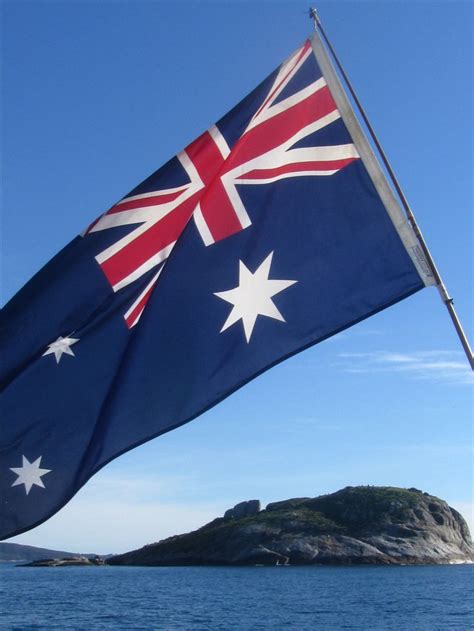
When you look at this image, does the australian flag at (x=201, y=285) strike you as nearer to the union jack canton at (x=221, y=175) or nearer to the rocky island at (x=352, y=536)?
the union jack canton at (x=221, y=175)

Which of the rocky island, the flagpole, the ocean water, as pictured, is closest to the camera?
the flagpole

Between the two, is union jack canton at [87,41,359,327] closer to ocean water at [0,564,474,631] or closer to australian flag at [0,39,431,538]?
australian flag at [0,39,431,538]

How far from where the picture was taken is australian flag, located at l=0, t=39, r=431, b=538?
307 inches

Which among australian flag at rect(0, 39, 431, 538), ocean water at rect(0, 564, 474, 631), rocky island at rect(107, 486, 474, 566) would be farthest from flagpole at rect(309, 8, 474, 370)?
rocky island at rect(107, 486, 474, 566)

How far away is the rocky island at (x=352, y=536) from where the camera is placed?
574 feet

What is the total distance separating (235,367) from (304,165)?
225 centimetres

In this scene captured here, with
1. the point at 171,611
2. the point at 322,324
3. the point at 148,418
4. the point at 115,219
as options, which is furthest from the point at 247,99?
the point at 171,611

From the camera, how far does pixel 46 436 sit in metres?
7.98

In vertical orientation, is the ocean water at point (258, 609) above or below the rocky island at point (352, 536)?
below

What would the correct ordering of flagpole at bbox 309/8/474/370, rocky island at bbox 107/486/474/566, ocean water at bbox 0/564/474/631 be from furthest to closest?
1. rocky island at bbox 107/486/474/566
2. ocean water at bbox 0/564/474/631
3. flagpole at bbox 309/8/474/370

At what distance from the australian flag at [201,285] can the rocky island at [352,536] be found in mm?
174281

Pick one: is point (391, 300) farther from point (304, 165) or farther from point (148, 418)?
point (148, 418)

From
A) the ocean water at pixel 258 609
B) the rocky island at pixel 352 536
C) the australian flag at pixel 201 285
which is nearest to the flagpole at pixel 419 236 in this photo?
the australian flag at pixel 201 285

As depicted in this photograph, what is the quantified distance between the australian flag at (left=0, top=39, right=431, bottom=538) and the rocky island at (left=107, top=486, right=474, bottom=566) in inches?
6861
